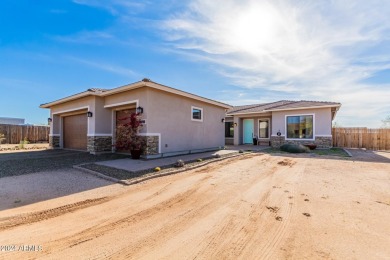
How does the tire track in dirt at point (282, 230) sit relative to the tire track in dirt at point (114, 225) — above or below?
above

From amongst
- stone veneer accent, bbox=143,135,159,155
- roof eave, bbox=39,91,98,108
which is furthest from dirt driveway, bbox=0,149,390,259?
roof eave, bbox=39,91,98,108

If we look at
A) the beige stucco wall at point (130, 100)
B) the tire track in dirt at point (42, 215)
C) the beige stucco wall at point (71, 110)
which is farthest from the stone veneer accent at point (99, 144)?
the tire track in dirt at point (42, 215)

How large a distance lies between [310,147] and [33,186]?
51.5 feet

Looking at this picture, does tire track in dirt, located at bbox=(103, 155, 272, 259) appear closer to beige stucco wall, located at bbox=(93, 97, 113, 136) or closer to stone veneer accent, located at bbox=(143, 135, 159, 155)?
stone veneer accent, located at bbox=(143, 135, 159, 155)

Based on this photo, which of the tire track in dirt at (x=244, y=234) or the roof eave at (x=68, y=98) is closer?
the tire track in dirt at (x=244, y=234)

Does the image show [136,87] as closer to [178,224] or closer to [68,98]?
[68,98]

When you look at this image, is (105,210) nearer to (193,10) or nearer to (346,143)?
(193,10)

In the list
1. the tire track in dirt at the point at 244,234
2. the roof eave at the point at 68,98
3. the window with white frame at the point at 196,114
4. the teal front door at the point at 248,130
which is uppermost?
the roof eave at the point at 68,98

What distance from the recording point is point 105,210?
384 cm

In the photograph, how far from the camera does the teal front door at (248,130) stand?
19.3 m

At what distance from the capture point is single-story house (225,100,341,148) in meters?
14.7

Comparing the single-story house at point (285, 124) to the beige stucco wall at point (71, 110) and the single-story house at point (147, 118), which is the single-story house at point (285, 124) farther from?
the beige stucco wall at point (71, 110)

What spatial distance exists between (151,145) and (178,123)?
7.22 feet

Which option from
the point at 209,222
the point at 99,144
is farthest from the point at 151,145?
the point at 209,222
